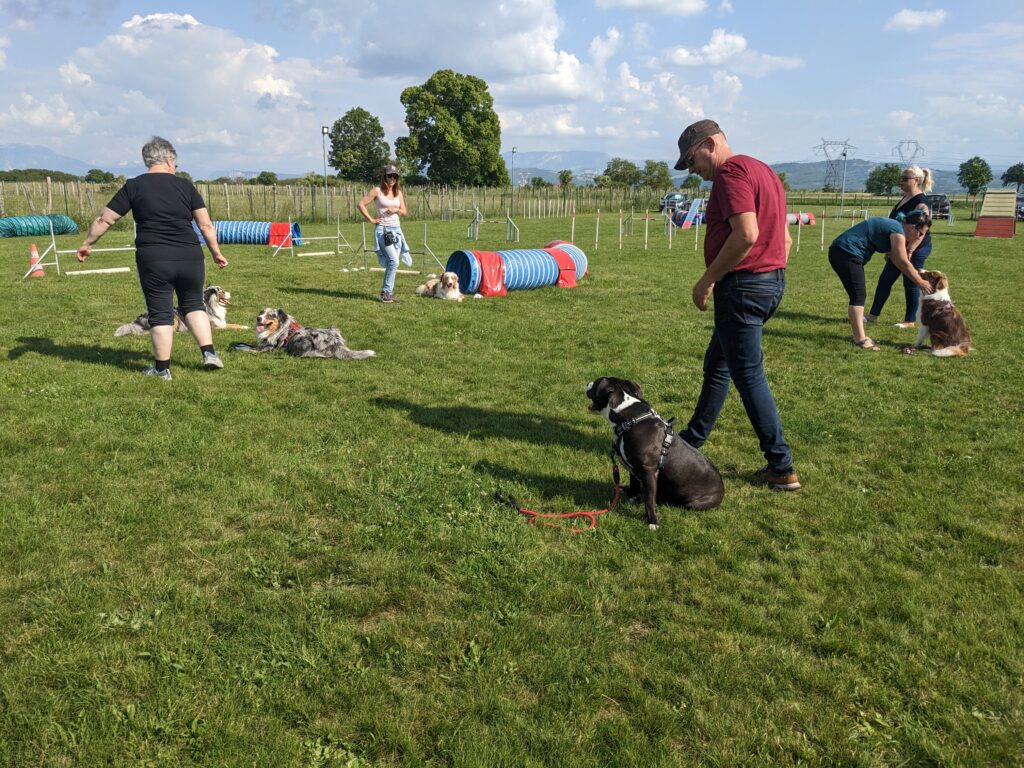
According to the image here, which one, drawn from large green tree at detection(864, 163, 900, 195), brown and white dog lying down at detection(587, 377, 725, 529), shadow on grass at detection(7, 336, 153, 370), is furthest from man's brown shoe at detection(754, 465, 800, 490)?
large green tree at detection(864, 163, 900, 195)

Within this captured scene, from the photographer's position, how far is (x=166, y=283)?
258 inches

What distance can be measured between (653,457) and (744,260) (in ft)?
4.30

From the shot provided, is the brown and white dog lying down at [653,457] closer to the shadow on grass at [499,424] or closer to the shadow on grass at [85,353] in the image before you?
the shadow on grass at [499,424]

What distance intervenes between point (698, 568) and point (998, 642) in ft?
4.21

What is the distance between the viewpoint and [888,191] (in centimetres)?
7144

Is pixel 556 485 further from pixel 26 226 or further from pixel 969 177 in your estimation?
pixel 969 177

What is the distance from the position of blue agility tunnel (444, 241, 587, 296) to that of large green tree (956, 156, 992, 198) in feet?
203

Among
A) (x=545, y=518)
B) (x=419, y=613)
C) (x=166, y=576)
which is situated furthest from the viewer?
(x=545, y=518)

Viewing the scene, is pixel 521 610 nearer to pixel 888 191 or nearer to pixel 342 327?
pixel 342 327

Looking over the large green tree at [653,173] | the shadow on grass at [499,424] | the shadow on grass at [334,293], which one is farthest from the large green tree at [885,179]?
the shadow on grass at [499,424]

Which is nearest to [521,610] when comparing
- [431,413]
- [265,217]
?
[431,413]

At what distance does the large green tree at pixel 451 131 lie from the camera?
2630 inches

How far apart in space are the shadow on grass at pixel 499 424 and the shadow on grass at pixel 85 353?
123 inches

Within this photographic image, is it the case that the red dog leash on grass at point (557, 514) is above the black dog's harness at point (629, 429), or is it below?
below
